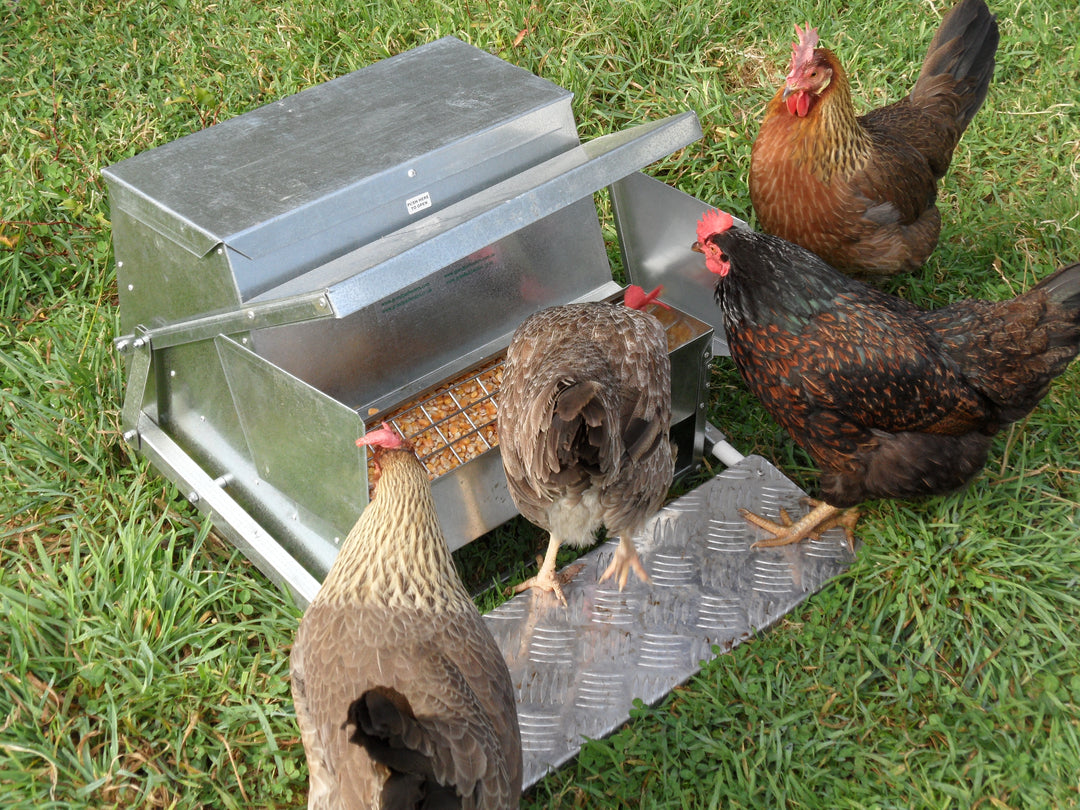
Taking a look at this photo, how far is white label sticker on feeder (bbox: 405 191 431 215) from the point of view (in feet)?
9.81

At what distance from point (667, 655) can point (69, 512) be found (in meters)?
2.21

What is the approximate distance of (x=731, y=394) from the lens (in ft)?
12.6

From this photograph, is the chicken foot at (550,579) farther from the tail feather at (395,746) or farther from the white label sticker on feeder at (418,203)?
the tail feather at (395,746)

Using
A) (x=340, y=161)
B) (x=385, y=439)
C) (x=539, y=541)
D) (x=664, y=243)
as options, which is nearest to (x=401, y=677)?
(x=385, y=439)

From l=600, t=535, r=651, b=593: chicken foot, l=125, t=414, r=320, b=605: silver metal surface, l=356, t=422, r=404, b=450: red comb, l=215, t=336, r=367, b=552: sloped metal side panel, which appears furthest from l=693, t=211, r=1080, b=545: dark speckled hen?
l=125, t=414, r=320, b=605: silver metal surface

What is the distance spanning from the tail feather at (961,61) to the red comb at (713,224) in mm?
1405

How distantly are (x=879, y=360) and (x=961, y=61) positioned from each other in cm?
179

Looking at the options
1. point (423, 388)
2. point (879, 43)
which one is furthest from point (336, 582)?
point (879, 43)

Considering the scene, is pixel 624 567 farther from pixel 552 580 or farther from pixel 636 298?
pixel 636 298

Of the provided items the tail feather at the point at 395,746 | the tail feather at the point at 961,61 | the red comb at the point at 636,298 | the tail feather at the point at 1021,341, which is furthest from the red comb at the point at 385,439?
the tail feather at the point at 961,61

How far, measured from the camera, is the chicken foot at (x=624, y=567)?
123 inches

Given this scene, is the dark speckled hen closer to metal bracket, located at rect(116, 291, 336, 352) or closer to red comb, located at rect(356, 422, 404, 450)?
red comb, located at rect(356, 422, 404, 450)

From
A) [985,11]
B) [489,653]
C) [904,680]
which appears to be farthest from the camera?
[985,11]

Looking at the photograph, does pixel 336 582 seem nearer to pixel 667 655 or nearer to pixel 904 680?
pixel 667 655
